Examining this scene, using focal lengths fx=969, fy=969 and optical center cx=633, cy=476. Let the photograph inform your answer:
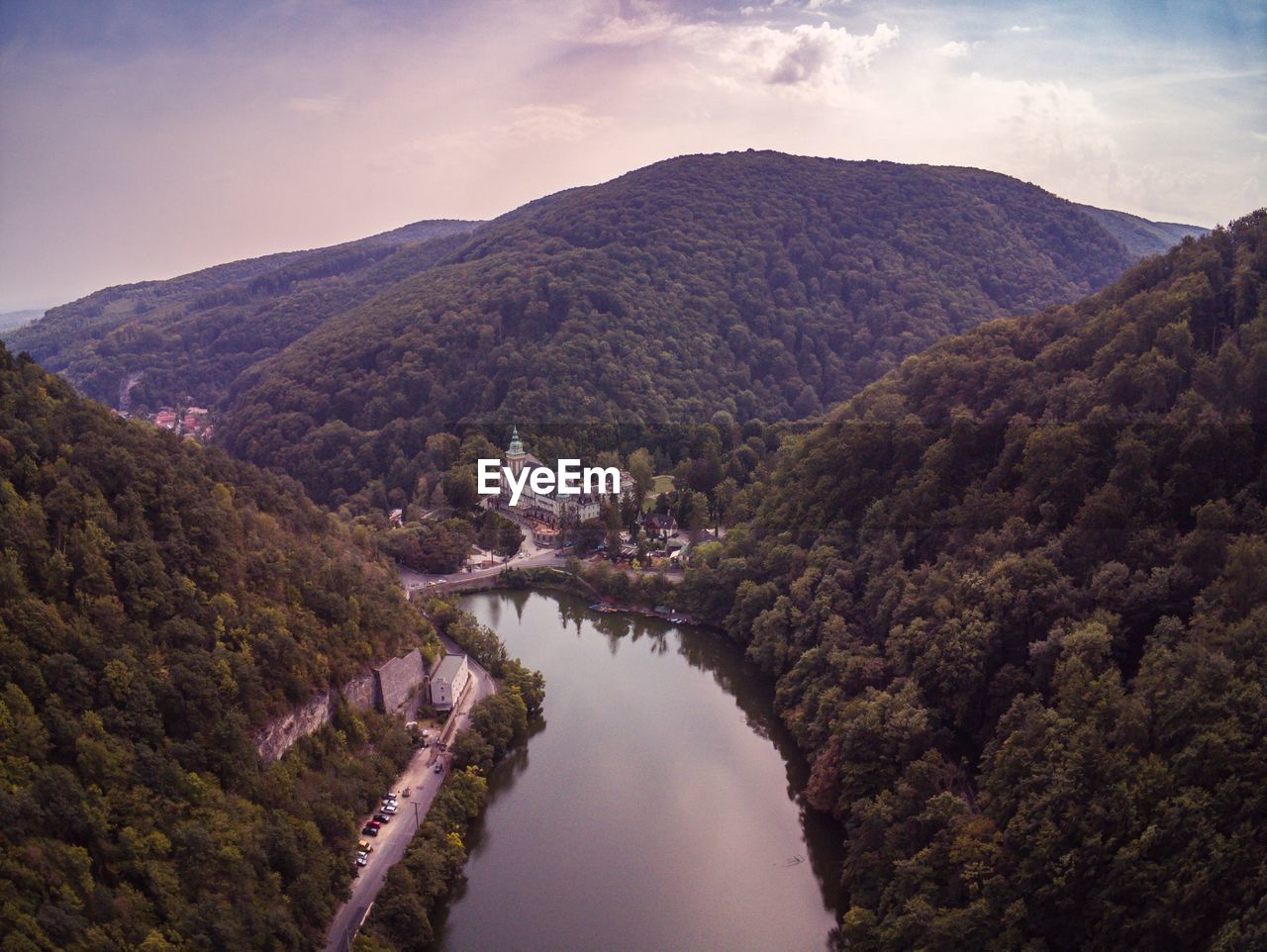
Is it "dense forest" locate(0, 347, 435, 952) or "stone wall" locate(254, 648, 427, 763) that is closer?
"dense forest" locate(0, 347, 435, 952)

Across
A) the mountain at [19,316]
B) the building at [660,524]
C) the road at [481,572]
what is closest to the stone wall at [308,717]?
the road at [481,572]

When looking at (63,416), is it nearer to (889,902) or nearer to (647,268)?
(889,902)

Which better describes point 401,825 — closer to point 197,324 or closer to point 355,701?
point 355,701

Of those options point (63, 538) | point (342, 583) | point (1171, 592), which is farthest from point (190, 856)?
point (1171, 592)

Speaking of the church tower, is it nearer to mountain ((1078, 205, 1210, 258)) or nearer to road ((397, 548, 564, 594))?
road ((397, 548, 564, 594))

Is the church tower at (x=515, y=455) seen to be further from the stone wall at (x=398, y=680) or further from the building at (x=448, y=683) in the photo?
the stone wall at (x=398, y=680)

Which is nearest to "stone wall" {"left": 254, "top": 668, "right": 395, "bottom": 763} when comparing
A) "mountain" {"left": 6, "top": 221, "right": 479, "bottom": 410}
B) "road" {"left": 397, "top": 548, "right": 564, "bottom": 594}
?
"road" {"left": 397, "top": 548, "right": 564, "bottom": 594}
